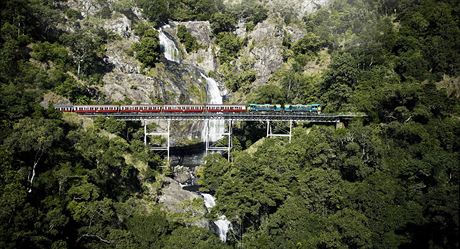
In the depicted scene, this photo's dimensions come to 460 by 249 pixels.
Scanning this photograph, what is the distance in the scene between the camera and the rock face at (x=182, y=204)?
49.1m

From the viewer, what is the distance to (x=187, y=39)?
98.9 m

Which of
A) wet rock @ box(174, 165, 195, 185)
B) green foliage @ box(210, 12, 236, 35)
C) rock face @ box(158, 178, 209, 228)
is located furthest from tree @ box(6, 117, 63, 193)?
green foliage @ box(210, 12, 236, 35)

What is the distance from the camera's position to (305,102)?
252ft

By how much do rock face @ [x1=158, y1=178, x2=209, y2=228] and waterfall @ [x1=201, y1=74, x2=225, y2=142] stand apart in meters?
18.5

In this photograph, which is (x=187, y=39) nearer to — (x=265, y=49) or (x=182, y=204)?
Answer: (x=265, y=49)

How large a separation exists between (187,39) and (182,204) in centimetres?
5379

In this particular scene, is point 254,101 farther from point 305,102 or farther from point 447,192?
point 447,192

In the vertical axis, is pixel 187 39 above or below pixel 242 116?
above

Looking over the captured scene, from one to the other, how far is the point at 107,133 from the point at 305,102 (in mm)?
34329

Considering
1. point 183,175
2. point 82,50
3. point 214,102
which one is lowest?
point 183,175

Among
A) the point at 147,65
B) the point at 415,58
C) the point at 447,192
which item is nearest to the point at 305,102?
the point at 415,58

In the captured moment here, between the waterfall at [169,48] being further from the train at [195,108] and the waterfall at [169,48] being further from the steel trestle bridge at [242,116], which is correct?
the steel trestle bridge at [242,116]

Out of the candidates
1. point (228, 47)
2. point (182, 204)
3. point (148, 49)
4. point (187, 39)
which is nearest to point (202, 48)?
point (187, 39)

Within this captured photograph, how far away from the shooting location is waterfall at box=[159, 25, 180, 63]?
94.6 metres
